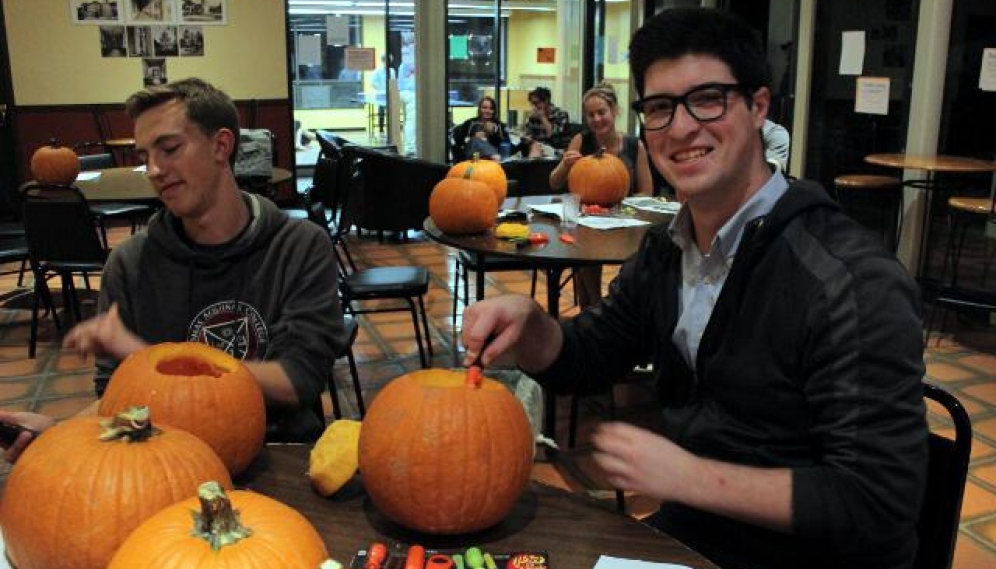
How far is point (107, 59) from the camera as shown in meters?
8.42

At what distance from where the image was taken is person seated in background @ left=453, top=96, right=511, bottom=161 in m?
7.78

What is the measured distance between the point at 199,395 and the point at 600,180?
2812 mm

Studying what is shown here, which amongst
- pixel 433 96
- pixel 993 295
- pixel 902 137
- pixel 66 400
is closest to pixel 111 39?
pixel 433 96

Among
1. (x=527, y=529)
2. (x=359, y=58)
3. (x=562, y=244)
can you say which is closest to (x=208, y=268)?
(x=527, y=529)

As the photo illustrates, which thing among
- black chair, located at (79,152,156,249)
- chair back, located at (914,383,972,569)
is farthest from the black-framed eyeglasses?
black chair, located at (79,152,156,249)

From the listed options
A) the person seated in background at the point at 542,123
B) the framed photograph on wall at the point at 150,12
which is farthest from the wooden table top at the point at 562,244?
the framed photograph on wall at the point at 150,12

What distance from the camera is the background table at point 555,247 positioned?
2.97 meters

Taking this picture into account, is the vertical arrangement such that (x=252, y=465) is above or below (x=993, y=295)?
above

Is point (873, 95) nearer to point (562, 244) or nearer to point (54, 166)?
point (562, 244)

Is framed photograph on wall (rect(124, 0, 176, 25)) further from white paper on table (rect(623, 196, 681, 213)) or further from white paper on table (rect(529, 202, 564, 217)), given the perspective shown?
white paper on table (rect(623, 196, 681, 213))

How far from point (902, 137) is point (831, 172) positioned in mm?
788

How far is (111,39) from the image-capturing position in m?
8.41

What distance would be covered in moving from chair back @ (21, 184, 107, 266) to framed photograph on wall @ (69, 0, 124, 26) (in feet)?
15.2

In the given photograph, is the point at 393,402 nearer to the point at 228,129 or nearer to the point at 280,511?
the point at 280,511
